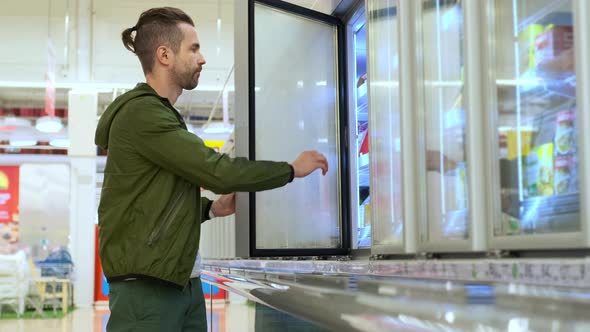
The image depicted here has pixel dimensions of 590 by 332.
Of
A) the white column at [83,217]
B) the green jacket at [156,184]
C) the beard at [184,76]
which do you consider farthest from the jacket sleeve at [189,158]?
the white column at [83,217]

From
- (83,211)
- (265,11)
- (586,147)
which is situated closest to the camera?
(586,147)

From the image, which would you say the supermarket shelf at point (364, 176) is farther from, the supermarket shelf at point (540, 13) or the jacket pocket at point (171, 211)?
the supermarket shelf at point (540, 13)

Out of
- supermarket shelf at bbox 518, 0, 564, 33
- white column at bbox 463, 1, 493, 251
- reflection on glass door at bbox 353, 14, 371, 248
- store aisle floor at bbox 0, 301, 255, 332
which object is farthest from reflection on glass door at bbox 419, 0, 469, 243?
reflection on glass door at bbox 353, 14, 371, 248

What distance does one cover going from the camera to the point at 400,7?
2.35 meters

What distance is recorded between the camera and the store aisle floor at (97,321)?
3.48 metres

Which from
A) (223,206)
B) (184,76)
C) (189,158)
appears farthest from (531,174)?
(223,206)

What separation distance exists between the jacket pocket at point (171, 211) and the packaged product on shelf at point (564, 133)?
3.43 feet

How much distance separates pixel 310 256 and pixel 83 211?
42.1 feet

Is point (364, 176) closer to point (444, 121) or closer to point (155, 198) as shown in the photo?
point (444, 121)

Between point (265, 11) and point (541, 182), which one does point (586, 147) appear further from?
point (265, 11)

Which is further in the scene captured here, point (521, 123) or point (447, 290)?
point (521, 123)

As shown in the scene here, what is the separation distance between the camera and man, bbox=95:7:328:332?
6.73 ft

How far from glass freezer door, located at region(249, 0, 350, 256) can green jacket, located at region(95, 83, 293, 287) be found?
1489 mm

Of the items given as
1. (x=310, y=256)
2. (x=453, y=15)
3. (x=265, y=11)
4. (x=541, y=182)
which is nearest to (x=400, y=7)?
(x=453, y=15)
